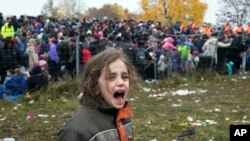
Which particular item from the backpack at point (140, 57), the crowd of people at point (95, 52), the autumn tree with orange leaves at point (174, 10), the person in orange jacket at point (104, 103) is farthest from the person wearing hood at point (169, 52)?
the autumn tree with orange leaves at point (174, 10)

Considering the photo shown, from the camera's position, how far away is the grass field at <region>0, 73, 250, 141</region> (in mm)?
7477

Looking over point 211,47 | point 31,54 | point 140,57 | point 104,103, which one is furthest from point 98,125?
point 211,47

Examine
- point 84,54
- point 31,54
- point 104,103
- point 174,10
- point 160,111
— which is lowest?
point 160,111

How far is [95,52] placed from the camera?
14.7 m

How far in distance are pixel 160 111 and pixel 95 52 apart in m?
5.52

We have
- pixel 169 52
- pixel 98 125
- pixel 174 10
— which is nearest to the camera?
pixel 98 125

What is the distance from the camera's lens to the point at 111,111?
9.39 ft

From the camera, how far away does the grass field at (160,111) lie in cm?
748

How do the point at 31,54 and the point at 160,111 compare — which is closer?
the point at 160,111

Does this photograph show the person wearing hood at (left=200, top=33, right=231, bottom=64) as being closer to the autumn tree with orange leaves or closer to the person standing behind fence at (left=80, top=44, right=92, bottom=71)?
the person standing behind fence at (left=80, top=44, right=92, bottom=71)

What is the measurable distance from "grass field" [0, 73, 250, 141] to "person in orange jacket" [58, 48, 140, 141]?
4134 mm

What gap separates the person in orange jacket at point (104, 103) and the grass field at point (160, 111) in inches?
163

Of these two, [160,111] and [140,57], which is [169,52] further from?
[160,111]

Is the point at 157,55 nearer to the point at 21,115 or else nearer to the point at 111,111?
the point at 21,115
